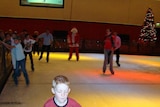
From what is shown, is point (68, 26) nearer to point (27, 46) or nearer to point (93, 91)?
point (27, 46)

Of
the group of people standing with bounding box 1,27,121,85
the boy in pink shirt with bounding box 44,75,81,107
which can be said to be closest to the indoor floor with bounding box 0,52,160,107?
the group of people standing with bounding box 1,27,121,85

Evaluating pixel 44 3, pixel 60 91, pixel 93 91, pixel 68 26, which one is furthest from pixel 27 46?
pixel 68 26

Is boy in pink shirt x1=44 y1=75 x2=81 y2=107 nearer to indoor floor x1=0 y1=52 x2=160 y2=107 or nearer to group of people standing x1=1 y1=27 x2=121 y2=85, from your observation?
indoor floor x1=0 y1=52 x2=160 y2=107

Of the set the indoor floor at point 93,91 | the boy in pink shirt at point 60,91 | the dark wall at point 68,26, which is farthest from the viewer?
the dark wall at point 68,26

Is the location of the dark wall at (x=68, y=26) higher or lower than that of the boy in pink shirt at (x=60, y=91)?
lower

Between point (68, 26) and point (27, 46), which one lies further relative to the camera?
point (68, 26)

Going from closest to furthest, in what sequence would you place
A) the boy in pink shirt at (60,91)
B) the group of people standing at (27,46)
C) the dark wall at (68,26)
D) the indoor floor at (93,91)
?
the boy in pink shirt at (60,91)
the indoor floor at (93,91)
the group of people standing at (27,46)
the dark wall at (68,26)

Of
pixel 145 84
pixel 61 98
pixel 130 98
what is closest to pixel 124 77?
pixel 145 84

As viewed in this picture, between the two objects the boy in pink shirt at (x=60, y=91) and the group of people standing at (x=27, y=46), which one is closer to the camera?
the boy in pink shirt at (x=60, y=91)

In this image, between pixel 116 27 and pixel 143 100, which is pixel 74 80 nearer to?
pixel 143 100

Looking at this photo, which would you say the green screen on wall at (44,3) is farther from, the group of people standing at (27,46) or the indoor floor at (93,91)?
the indoor floor at (93,91)

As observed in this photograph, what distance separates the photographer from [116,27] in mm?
29172

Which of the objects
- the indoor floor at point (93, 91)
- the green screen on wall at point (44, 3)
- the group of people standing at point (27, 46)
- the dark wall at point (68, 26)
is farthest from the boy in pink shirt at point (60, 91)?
the green screen on wall at point (44, 3)

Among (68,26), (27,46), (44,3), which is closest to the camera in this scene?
(27,46)
